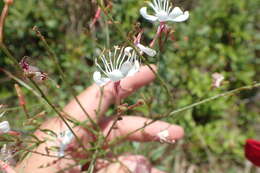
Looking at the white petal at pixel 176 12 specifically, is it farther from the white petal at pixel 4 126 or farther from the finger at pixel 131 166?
the finger at pixel 131 166

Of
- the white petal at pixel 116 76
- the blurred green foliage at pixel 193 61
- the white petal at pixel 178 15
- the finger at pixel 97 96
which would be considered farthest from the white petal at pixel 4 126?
the blurred green foliage at pixel 193 61

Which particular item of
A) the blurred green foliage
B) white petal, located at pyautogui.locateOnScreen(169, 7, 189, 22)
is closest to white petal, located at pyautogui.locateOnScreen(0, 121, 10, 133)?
white petal, located at pyautogui.locateOnScreen(169, 7, 189, 22)

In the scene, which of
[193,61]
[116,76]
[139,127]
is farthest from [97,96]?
[193,61]

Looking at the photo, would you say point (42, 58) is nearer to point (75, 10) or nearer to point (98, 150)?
point (75, 10)

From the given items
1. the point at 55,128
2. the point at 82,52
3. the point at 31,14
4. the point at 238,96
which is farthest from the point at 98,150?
the point at 31,14

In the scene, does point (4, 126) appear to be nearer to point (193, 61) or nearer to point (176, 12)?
point (176, 12)

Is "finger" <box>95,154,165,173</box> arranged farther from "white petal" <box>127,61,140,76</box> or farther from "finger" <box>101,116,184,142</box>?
"white petal" <box>127,61,140,76</box>
